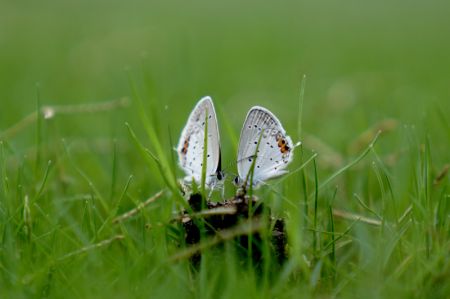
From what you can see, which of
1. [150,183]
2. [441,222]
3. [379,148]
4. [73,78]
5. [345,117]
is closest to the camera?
[441,222]

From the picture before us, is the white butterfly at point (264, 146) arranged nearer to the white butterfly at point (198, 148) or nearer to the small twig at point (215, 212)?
the white butterfly at point (198, 148)

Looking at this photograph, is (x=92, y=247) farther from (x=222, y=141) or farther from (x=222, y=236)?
(x=222, y=141)

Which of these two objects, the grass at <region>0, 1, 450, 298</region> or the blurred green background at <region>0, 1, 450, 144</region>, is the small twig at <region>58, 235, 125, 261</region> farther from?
the blurred green background at <region>0, 1, 450, 144</region>

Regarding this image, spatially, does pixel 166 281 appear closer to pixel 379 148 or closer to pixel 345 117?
pixel 379 148

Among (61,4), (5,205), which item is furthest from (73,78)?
(61,4)

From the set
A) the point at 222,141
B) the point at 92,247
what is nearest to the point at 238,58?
the point at 222,141

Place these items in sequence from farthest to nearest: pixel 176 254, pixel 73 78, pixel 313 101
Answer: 1. pixel 73 78
2. pixel 313 101
3. pixel 176 254

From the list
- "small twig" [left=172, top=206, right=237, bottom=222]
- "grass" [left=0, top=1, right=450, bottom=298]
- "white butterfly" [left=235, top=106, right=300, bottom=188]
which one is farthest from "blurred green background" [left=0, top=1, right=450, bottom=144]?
"small twig" [left=172, top=206, right=237, bottom=222]

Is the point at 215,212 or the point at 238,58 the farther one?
the point at 238,58
